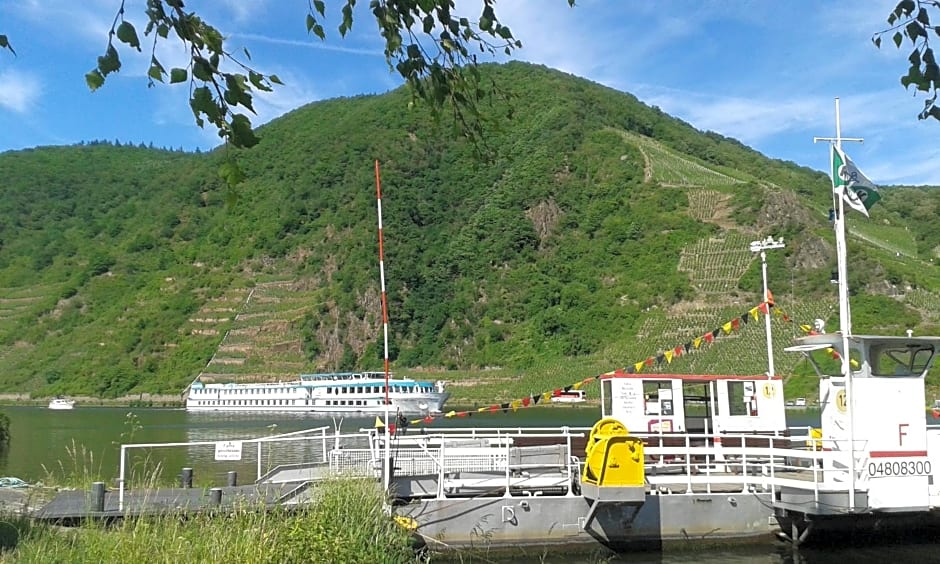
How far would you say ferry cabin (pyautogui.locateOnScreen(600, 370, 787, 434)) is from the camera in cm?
1780

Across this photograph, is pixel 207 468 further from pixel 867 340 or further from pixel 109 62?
pixel 109 62

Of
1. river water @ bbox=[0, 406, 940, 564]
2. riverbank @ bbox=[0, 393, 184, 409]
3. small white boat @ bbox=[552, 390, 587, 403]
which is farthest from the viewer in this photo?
riverbank @ bbox=[0, 393, 184, 409]

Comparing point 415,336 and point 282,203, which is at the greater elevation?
point 282,203

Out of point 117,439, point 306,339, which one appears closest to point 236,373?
point 306,339

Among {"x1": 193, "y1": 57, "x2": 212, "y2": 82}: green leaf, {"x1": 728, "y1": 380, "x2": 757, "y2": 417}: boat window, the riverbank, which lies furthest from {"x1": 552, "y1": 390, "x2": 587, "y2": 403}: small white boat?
the riverbank

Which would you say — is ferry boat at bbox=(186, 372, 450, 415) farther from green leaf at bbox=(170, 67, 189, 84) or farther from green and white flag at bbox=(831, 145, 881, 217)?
green leaf at bbox=(170, 67, 189, 84)

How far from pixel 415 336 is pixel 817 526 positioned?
128 meters

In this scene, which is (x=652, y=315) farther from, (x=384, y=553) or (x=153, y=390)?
(x=384, y=553)

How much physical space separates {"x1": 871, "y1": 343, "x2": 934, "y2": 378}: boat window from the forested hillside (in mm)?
65172

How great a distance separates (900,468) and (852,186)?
5.08 metres

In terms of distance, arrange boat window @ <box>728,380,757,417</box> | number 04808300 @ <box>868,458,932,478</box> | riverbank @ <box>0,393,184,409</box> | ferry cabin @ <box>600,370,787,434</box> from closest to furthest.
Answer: number 04808300 @ <box>868,458,932,478</box> < ferry cabin @ <box>600,370,787,434</box> < boat window @ <box>728,380,757,417</box> < riverbank @ <box>0,393,184,409</box>

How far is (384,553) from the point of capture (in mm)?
8656

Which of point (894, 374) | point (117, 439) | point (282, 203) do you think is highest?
point (282, 203)

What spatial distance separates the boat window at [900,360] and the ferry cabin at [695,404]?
122 inches
